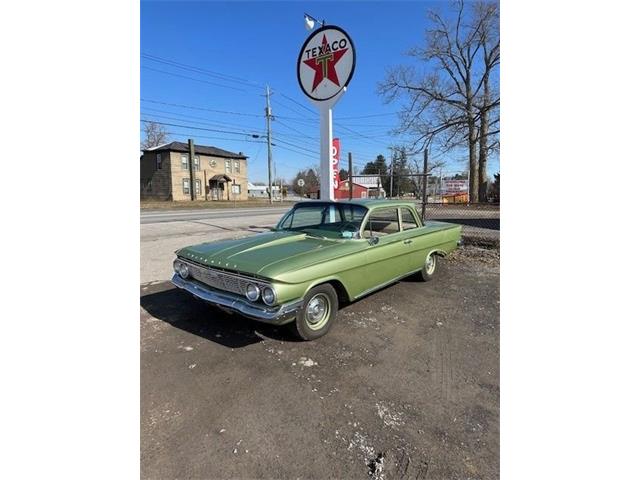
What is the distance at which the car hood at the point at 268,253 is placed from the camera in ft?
10.7

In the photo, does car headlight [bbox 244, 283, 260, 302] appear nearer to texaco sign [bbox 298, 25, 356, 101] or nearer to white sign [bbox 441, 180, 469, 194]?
texaco sign [bbox 298, 25, 356, 101]

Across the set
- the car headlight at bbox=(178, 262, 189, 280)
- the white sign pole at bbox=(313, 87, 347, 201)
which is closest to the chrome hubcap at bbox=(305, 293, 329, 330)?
the car headlight at bbox=(178, 262, 189, 280)

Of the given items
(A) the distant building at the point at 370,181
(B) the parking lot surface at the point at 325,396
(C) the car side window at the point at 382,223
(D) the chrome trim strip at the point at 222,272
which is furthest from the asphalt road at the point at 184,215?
(B) the parking lot surface at the point at 325,396

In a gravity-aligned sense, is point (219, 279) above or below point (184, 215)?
below

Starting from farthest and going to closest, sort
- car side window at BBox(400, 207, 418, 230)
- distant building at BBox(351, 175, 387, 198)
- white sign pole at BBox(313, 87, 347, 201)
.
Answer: distant building at BBox(351, 175, 387, 198) → white sign pole at BBox(313, 87, 347, 201) → car side window at BBox(400, 207, 418, 230)

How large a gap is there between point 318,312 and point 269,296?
0.78 metres

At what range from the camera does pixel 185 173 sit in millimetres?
40312

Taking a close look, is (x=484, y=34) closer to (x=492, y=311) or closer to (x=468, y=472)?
(x=492, y=311)

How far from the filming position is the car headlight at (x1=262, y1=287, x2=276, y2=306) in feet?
10.1

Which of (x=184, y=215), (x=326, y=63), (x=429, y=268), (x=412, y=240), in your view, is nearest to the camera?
(x=412, y=240)

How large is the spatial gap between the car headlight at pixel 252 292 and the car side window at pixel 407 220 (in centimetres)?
264

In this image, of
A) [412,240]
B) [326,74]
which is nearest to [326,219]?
[412,240]

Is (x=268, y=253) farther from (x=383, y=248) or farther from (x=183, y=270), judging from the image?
(x=383, y=248)

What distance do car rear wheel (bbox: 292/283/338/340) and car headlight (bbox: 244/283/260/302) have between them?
1.48 feet
